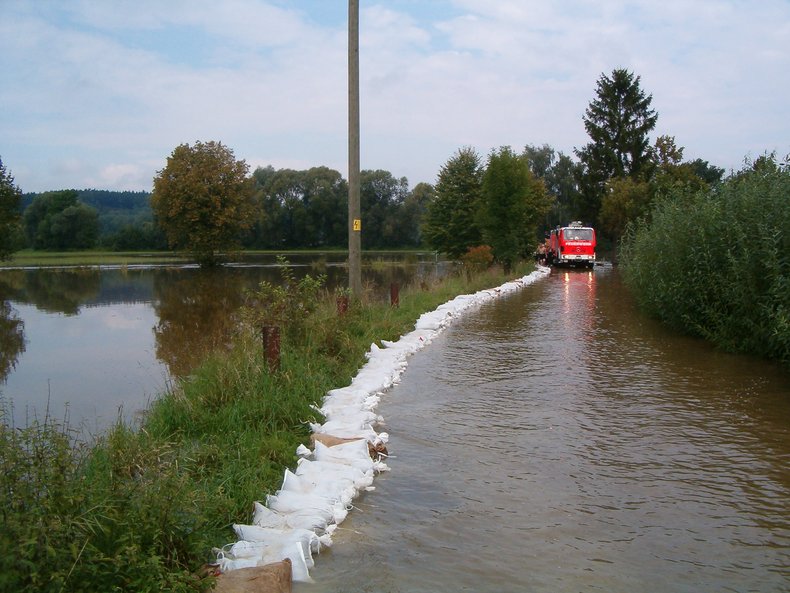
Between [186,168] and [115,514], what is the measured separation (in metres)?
54.4

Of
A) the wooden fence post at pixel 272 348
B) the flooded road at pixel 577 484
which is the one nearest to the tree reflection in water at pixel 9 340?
the wooden fence post at pixel 272 348

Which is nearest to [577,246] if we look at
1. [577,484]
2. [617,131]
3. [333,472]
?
[617,131]

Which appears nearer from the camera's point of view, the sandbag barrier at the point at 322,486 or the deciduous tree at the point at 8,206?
the sandbag barrier at the point at 322,486

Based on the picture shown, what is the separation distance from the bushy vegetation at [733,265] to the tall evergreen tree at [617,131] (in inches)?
1665

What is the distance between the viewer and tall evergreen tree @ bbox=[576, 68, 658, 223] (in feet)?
181

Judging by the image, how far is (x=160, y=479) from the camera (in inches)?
164

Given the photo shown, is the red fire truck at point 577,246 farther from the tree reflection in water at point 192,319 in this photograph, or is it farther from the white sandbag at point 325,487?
the white sandbag at point 325,487

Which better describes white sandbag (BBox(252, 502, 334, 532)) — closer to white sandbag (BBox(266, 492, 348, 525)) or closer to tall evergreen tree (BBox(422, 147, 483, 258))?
white sandbag (BBox(266, 492, 348, 525))

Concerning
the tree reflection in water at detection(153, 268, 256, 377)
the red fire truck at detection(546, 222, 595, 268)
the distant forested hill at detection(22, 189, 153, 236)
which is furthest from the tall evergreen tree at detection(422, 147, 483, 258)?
the distant forested hill at detection(22, 189, 153, 236)

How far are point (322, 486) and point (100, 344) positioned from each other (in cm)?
1112

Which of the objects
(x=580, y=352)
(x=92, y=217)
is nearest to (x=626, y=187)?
(x=580, y=352)

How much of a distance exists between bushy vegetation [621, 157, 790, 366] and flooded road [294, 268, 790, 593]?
1.00 m

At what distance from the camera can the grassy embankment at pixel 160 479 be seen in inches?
133

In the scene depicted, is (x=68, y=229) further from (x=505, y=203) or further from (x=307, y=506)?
(x=307, y=506)
